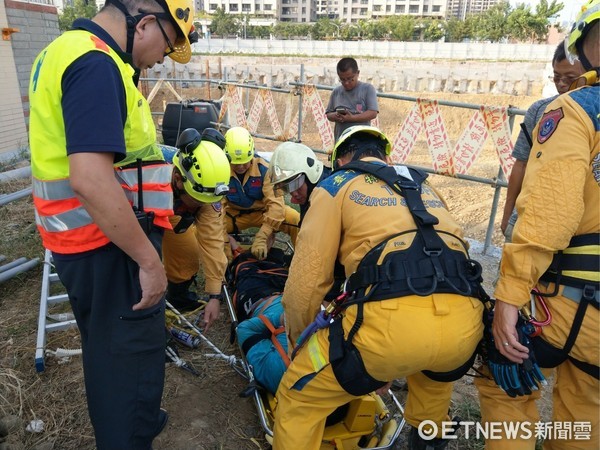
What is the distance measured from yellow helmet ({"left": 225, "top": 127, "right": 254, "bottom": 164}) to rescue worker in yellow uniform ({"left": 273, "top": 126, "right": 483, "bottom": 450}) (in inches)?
109

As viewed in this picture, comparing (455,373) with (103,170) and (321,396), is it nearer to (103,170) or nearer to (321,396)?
(321,396)

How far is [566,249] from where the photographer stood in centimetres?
192

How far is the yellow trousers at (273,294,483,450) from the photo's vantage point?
6.34 feet

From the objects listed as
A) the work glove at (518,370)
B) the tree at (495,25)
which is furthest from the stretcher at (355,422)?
the tree at (495,25)

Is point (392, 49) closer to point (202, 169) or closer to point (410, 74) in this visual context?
point (410, 74)

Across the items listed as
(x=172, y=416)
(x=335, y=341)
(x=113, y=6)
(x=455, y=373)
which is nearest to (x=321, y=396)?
(x=335, y=341)

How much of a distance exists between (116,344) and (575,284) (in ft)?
6.33

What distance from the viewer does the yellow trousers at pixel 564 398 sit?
1.88 meters

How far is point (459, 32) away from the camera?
232 ft

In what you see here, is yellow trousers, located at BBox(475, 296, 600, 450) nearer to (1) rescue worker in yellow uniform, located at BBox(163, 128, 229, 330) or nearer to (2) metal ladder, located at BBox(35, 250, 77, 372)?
(1) rescue worker in yellow uniform, located at BBox(163, 128, 229, 330)

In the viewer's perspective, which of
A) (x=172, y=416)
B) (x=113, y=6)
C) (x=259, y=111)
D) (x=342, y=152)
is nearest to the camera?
(x=113, y=6)

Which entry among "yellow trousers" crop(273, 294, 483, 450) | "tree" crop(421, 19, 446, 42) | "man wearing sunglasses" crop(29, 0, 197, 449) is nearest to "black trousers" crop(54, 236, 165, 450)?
"man wearing sunglasses" crop(29, 0, 197, 449)

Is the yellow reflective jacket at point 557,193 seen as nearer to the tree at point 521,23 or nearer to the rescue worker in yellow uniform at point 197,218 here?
the rescue worker in yellow uniform at point 197,218

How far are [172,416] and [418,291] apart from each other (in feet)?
6.33
